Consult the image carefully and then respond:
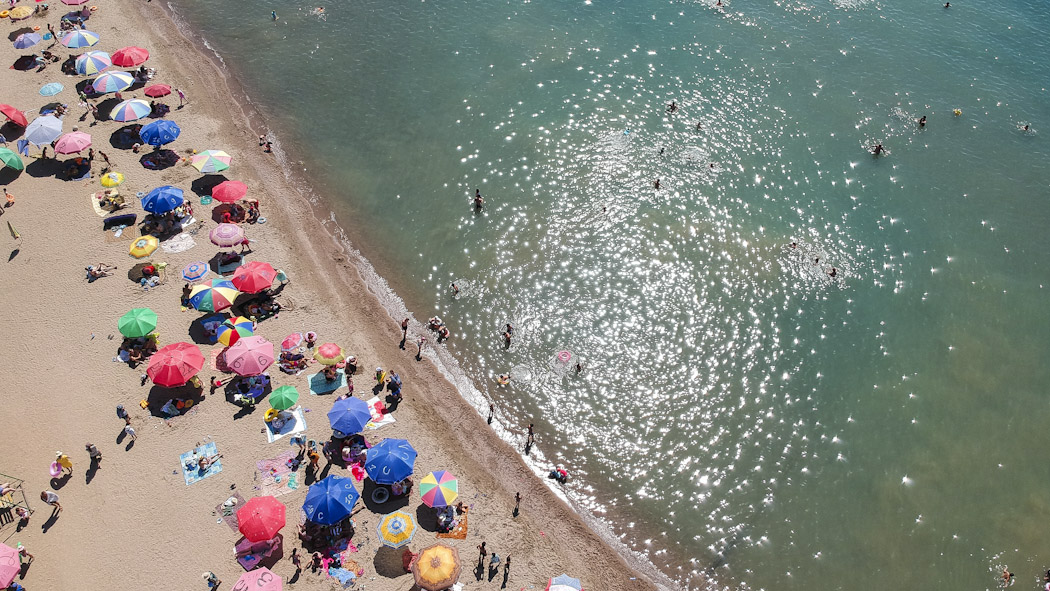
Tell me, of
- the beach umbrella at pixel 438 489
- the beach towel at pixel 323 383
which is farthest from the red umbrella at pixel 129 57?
the beach umbrella at pixel 438 489

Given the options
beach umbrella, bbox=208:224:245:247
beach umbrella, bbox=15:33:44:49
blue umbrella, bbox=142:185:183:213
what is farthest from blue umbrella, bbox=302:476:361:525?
beach umbrella, bbox=15:33:44:49

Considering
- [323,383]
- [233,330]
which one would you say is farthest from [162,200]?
[323,383]

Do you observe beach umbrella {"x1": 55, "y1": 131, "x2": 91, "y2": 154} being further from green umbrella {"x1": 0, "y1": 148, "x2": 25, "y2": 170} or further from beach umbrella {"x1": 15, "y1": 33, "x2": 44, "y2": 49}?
beach umbrella {"x1": 15, "y1": 33, "x2": 44, "y2": 49}

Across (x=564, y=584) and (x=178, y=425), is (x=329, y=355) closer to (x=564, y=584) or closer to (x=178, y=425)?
(x=178, y=425)

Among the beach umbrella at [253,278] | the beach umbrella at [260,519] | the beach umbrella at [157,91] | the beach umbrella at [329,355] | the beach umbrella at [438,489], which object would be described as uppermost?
the beach umbrella at [157,91]

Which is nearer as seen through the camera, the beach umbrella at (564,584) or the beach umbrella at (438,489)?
the beach umbrella at (564,584)

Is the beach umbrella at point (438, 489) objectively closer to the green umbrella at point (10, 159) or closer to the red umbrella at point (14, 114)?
the green umbrella at point (10, 159)
